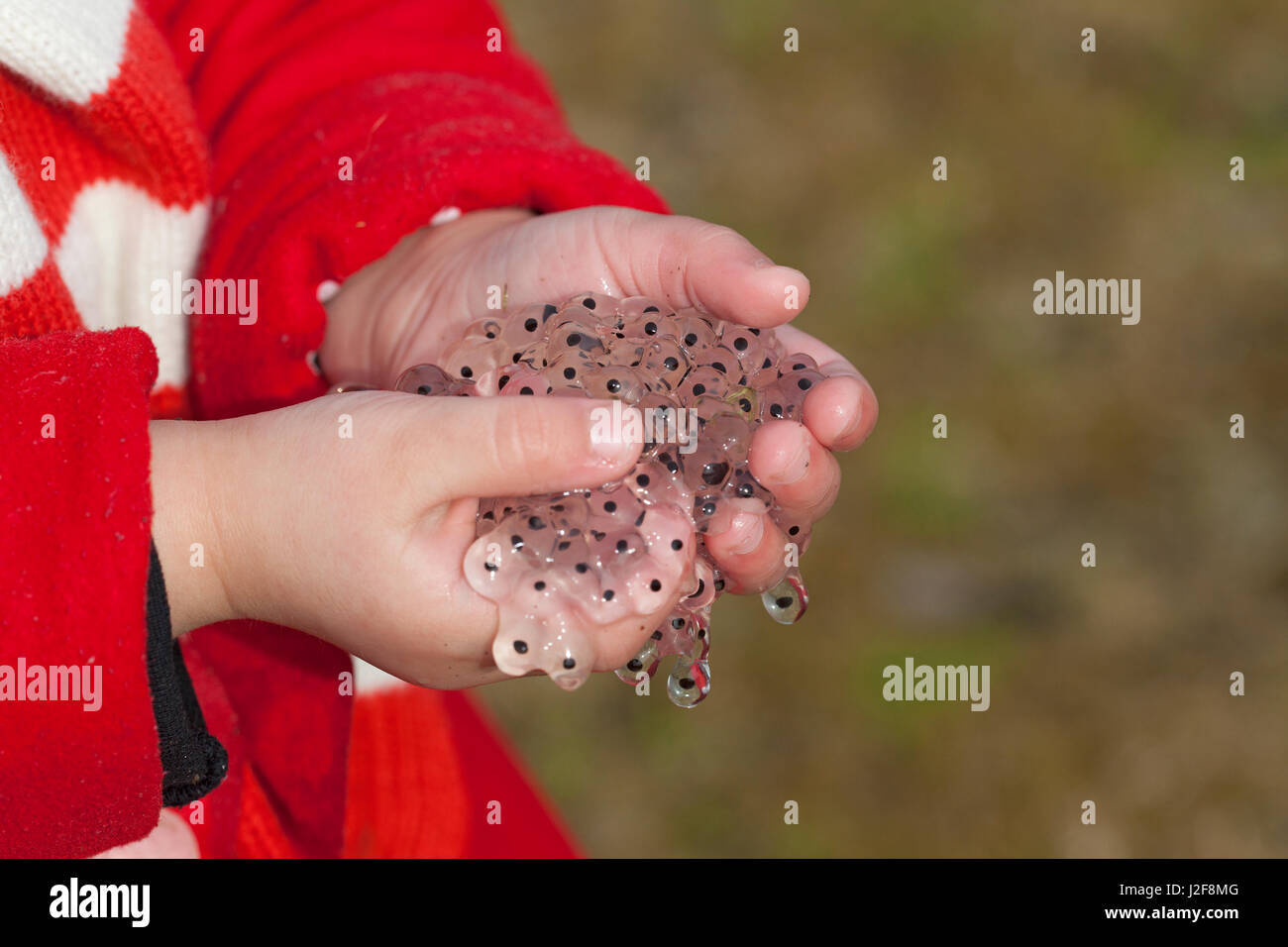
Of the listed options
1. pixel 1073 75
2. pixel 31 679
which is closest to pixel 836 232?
pixel 1073 75

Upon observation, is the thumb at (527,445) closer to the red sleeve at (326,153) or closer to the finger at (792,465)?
the finger at (792,465)

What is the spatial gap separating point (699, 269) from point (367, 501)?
23cm

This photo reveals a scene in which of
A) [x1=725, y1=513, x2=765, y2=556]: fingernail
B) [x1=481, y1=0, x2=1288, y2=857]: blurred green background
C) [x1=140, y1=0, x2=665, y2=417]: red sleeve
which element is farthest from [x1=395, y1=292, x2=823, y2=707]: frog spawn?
[x1=481, y1=0, x2=1288, y2=857]: blurred green background

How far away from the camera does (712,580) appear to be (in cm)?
64

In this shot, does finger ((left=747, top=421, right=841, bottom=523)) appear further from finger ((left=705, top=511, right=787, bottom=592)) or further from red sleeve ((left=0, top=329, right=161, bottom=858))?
red sleeve ((left=0, top=329, right=161, bottom=858))

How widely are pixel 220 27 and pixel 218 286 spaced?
210 mm

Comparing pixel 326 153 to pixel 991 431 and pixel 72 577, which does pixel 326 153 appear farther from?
pixel 991 431

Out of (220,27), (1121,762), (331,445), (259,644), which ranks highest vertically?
(220,27)

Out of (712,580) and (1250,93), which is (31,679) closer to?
(712,580)

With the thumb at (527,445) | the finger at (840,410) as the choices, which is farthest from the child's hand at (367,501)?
the finger at (840,410)

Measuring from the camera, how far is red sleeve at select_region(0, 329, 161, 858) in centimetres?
51

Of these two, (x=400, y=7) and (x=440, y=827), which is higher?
(x=400, y=7)

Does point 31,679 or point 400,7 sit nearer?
point 31,679

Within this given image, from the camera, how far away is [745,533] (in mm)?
624
